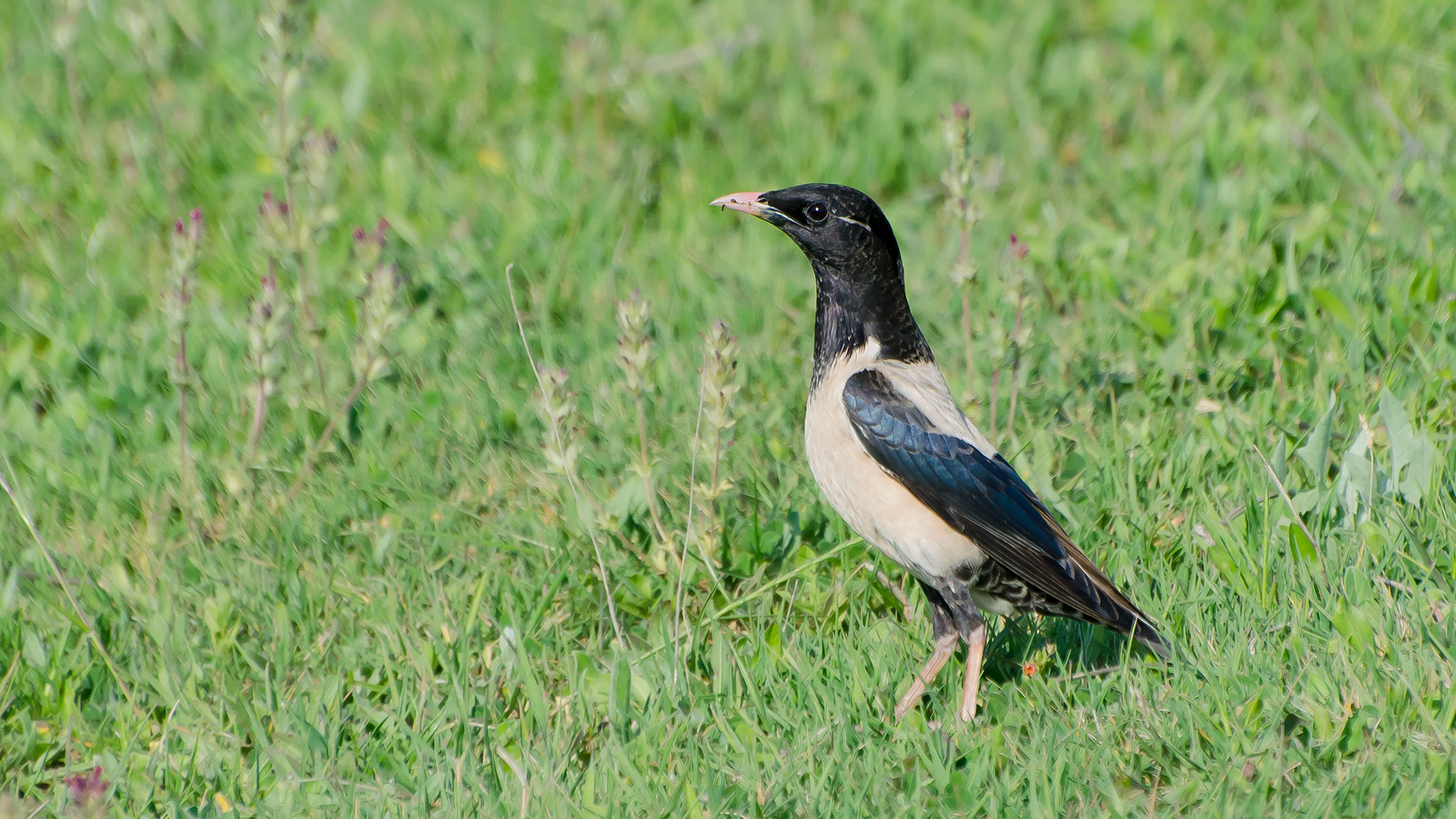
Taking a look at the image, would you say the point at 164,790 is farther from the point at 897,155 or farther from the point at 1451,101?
the point at 1451,101

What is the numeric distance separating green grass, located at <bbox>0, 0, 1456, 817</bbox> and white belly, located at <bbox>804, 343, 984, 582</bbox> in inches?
12.4

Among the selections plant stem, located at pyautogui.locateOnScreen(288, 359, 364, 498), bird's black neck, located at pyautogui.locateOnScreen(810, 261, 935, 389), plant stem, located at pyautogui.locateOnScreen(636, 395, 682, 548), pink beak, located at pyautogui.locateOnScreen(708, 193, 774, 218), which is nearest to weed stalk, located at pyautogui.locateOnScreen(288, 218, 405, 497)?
plant stem, located at pyautogui.locateOnScreen(288, 359, 364, 498)

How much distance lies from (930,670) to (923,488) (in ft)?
1.89

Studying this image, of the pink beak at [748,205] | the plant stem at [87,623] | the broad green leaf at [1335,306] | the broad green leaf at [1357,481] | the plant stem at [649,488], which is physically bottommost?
the plant stem at [87,623]

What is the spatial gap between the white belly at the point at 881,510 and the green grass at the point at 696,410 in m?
0.32

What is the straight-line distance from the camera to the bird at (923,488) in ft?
14.7

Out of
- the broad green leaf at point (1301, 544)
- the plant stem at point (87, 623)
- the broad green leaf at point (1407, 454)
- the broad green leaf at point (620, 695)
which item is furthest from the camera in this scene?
the broad green leaf at point (1407, 454)

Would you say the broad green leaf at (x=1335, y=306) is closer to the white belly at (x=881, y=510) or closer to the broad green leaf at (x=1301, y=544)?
the broad green leaf at (x=1301, y=544)

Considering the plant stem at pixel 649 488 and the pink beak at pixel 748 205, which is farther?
the pink beak at pixel 748 205

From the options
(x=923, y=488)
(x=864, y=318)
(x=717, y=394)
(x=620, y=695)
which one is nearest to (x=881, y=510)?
(x=923, y=488)

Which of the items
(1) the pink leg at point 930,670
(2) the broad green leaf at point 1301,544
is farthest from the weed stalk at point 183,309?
(2) the broad green leaf at point 1301,544

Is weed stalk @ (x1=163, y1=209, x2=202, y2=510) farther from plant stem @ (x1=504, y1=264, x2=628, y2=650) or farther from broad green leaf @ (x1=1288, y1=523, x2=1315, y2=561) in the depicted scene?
broad green leaf @ (x1=1288, y1=523, x2=1315, y2=561)

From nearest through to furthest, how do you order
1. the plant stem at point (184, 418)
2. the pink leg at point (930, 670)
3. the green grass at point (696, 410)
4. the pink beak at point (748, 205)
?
1. the green grass at point (696, 410)
2. the pink leg at point (930, 670)
3. the pink beak at point (748, 205)
4. the plant stem at point (184, 418)

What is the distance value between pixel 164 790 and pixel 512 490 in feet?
5.78
